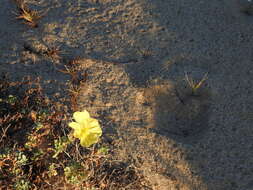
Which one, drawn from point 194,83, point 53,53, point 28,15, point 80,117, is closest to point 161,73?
point 194,83

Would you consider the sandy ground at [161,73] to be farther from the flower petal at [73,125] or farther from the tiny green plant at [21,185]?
the tiny green plant at [21,185]

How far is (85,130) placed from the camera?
1964 millimetres

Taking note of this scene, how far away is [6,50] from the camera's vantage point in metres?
2.66

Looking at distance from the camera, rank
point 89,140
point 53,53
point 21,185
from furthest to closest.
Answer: point 53,53, point 21,185, point 89,140

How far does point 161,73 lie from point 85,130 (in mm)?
919

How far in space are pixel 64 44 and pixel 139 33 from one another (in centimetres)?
58

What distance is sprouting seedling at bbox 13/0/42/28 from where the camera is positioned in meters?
2.74

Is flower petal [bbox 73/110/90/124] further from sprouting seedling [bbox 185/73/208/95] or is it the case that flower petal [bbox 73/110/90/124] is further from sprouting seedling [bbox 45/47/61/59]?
sprouting seedling [bbox 185/73/208/95]

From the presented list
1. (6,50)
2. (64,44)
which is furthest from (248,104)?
(6,50)

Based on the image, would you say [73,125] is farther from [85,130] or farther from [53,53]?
[53,53]

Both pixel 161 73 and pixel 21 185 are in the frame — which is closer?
pixel 21 185

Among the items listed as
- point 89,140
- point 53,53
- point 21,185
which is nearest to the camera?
point 89,140

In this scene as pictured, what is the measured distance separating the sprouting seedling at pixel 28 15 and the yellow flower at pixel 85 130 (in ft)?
3.64

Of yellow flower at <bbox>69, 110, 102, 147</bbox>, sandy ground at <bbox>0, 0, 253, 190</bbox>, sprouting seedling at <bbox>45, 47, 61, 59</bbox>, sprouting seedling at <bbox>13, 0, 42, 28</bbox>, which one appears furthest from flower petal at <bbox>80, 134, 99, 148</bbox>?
sprouting seedling at <bbox>13, 0, 42, 28</bbox>
